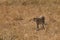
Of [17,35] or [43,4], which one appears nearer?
[17,35]

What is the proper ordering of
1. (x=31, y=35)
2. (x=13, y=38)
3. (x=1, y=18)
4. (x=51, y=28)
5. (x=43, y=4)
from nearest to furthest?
(x=13, y=38), (x=31, y=35), (x=51, y=28), (x=1, y=18), (x=43, y=4)

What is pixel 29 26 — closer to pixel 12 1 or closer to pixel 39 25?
pixel 39 25

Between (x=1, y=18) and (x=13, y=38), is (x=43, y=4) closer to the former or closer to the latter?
(x=1, y=18)

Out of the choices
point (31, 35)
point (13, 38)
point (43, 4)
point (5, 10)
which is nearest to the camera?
point (13, 38)

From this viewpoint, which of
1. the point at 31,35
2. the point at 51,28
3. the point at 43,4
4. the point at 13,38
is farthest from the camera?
the point at 43,4

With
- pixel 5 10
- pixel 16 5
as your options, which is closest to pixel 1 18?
pixel 5 10

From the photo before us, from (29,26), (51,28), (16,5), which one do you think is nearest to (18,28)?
(29,26)
